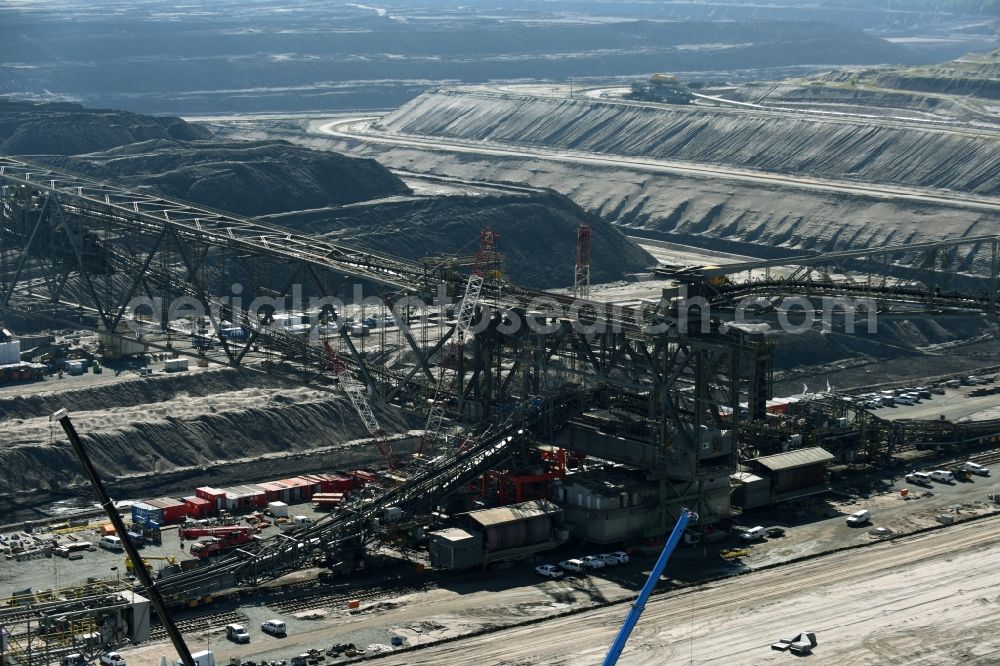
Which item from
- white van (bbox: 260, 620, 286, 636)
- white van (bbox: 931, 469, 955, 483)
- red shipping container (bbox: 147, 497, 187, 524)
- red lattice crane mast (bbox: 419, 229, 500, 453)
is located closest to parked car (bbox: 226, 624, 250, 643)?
white van (bbox: 260, 620, 286, 636)

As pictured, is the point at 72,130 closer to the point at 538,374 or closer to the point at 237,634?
the point at 538,374

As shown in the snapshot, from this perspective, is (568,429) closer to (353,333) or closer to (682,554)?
(682,554)

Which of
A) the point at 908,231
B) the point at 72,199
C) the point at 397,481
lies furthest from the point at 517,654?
the point at 908,231

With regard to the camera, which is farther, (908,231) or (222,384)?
(908,231)

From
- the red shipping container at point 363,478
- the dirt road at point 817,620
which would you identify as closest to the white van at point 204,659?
the dirt road at point 817,620

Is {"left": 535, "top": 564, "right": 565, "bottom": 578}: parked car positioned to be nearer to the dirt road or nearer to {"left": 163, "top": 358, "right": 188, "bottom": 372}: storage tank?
the dirt road

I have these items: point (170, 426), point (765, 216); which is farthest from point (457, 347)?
point (765, 216)
